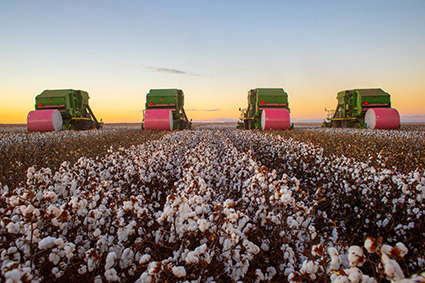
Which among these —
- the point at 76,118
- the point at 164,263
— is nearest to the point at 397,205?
the point at 164,263

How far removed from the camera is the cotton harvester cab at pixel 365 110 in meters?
18.2

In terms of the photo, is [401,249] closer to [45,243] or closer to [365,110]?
[45,243]

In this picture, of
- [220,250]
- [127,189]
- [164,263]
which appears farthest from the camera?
[127,189]

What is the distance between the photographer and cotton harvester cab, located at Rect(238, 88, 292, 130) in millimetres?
18797

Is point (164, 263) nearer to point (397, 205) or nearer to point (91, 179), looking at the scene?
point (91, 179)

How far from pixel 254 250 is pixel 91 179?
11.1 feet

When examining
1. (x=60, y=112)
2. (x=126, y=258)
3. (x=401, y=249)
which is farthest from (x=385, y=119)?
(x=60, y=112)

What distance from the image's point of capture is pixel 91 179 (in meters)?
4.62

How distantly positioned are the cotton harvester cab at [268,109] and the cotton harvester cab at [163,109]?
636 cm

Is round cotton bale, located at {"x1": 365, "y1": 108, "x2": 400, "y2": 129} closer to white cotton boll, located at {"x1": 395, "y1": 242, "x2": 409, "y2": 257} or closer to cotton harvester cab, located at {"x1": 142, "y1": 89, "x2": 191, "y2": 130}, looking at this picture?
cotton harvester cab, located at {"x1": 142, "y1": 89, "x2": 191, "y2": 130}

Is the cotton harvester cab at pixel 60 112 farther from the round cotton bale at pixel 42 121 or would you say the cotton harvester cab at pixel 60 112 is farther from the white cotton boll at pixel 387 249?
the white cotton boll at pixel 387 249

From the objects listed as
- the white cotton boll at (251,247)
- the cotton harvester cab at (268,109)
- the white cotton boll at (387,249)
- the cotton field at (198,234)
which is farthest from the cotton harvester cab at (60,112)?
the white cotton boll at (387,249)

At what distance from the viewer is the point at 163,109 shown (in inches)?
810

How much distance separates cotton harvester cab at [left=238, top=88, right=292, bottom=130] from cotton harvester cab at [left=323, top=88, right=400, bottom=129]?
16.9 feet
